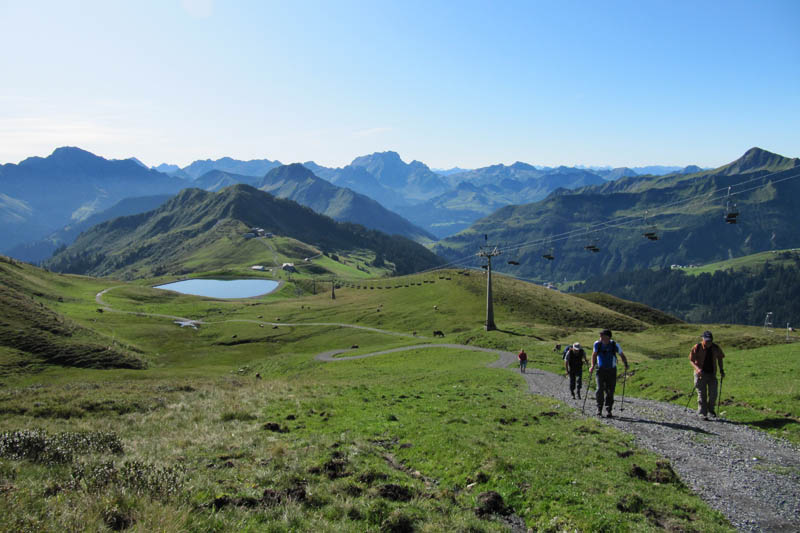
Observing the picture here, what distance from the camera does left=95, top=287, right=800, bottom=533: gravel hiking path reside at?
11250 millimetres

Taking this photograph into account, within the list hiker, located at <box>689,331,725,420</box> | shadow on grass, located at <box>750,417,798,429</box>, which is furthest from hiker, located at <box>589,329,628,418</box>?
shadow on grass, located at <box>750,417,798,429</box>

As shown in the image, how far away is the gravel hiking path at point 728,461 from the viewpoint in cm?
1126

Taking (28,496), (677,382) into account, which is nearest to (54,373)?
(28,496)

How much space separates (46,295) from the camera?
146000 millimetres

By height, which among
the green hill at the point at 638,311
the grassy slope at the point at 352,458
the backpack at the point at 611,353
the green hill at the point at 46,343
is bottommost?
the green hill at the point at 46,343

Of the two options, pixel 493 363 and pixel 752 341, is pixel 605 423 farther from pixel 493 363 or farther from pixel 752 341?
pixel 752 341

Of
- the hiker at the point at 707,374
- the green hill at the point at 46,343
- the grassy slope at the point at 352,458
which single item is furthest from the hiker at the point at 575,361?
→ the green hill at the point at 46,343

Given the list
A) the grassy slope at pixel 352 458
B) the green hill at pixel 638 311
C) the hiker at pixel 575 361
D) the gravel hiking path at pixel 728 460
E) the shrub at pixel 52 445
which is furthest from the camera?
the green hill at pixel 638 311

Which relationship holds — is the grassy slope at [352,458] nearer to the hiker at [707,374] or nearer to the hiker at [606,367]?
the hiker at [707,374]

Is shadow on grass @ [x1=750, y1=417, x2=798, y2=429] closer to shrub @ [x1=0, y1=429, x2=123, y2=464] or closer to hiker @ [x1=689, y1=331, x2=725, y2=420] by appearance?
hiker @ [x1=689, y1=331, x2=725, y2=420]

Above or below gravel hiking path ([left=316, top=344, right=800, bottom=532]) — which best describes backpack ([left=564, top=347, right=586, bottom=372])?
above

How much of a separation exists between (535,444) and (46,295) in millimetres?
180005

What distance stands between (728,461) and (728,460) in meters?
0.11

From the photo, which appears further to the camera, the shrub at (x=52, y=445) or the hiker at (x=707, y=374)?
the hiker at (x=707, y=374)
